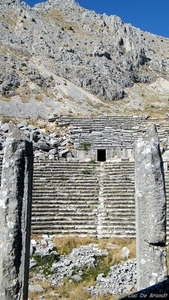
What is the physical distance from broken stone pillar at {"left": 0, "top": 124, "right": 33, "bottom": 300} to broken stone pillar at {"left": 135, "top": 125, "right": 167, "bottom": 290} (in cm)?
206

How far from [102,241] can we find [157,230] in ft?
26.8

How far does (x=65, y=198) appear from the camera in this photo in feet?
57.9

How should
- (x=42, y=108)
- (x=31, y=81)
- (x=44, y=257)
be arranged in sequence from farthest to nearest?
(x=31, y=81) → (x=42, y=108) → (x=44, y=257)

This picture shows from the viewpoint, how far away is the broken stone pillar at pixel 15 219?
6457 millimetres

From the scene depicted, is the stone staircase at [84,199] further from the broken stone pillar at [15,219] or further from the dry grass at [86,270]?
the broken stone pillar at [15,219]

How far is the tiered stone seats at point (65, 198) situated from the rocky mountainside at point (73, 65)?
16009 mm

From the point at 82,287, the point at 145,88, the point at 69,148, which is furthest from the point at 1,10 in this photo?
the point at 82,287

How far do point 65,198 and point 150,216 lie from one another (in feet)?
36.5

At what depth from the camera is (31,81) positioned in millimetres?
44062

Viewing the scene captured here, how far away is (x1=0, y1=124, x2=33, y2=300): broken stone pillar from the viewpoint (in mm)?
6457

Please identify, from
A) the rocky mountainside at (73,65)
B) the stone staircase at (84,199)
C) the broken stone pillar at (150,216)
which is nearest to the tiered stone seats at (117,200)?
the stone staircase at (84,199)

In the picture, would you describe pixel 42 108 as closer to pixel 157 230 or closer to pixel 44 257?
pixel 44 257

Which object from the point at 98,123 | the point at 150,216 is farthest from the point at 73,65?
the point at 150,216

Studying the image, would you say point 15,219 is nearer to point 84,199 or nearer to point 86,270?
point 86,270
